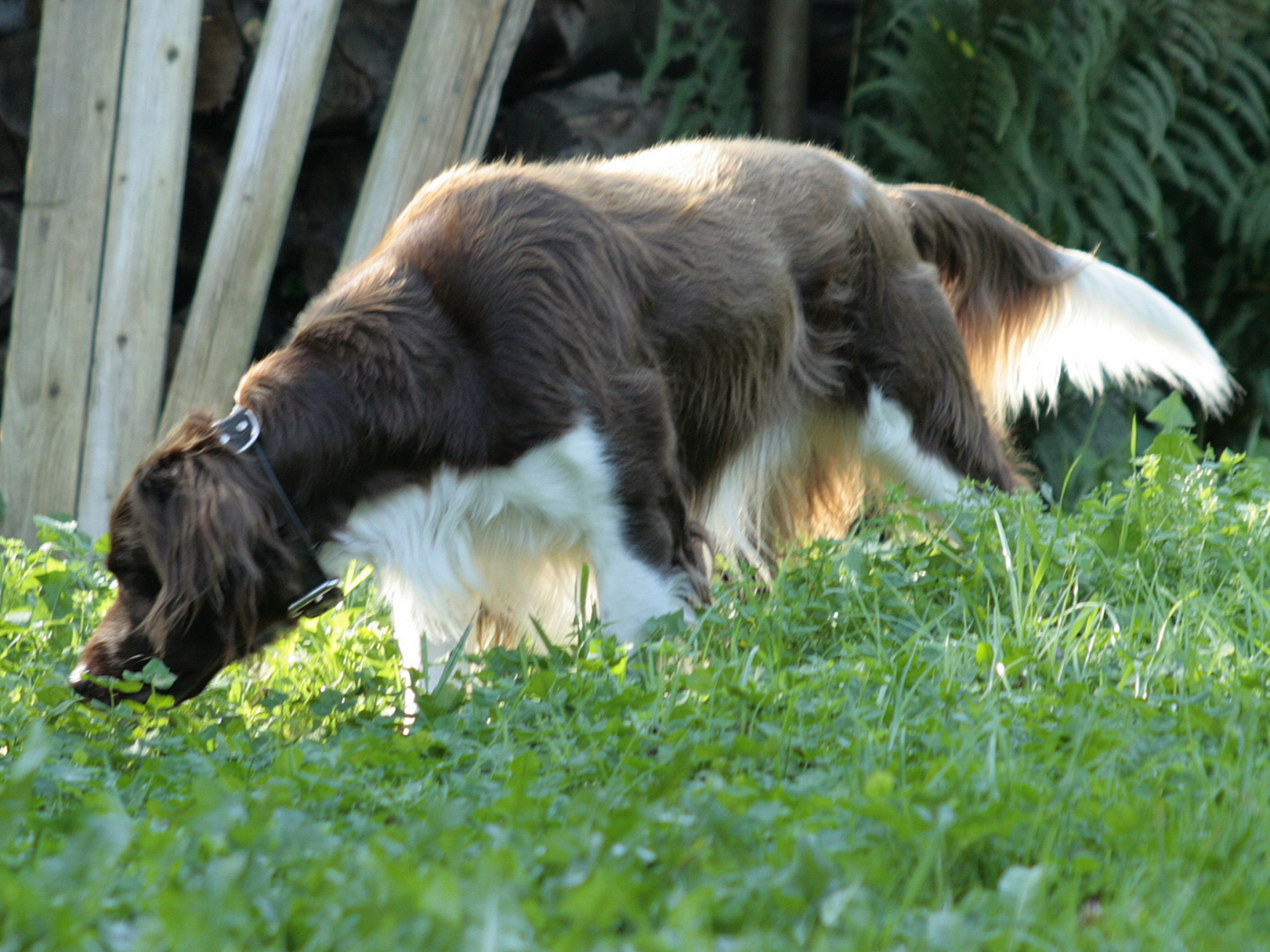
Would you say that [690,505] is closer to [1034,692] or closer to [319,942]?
[1034,692]

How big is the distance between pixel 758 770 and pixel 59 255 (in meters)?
3.20

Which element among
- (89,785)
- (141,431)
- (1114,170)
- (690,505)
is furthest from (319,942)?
(1114,170)

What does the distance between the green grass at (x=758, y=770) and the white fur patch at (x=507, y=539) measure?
7.6 inches

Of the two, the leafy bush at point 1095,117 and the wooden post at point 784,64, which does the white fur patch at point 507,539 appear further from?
the wooden post at point 784,64

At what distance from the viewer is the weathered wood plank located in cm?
409

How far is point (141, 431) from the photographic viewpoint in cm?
429

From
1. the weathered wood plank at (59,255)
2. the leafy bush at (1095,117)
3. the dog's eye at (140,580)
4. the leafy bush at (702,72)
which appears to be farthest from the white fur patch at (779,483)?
the leafy bush at (702,72)

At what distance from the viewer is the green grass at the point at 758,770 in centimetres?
150

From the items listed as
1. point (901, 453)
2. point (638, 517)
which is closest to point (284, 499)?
point (638, 517)

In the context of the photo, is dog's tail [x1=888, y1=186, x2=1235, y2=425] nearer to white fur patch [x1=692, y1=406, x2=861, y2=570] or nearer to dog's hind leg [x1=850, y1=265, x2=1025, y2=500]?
dog's hind leg [x1=850, y1=265, x2=1025, y2=500]

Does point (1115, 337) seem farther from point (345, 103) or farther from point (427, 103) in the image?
point (345, 103)

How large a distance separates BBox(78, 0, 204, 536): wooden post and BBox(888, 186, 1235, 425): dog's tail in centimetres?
240

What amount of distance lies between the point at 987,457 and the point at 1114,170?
252cm

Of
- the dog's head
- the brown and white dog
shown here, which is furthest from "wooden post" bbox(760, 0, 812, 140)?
the dog's head
